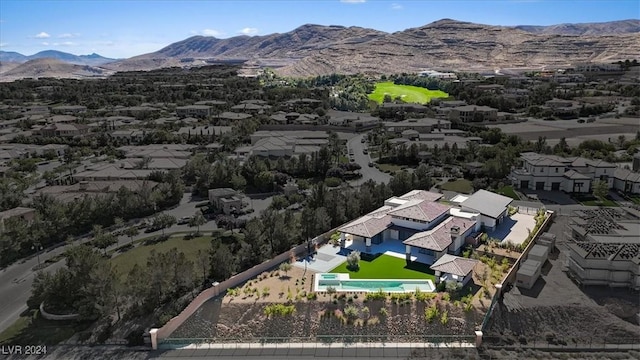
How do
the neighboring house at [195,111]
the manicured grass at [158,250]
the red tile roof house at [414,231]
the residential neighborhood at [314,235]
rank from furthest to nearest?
the neighboring house at [195,111]
the manicured grass at [158,250]
the red tile roof house at [414,231]
the residential neighborhood at [314,235]

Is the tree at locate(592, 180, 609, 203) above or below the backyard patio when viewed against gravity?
above

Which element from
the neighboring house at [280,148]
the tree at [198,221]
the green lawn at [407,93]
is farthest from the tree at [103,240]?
the green lawn at [407,93]

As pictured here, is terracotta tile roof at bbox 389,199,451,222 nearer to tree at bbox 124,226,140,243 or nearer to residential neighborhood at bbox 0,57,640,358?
residential neighborhood at bbox 0,57,640,358

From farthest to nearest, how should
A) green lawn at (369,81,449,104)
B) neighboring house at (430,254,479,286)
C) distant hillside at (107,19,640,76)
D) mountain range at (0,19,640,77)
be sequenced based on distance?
distant hillside at (107,19,640,76) → mountain range at (0,19,640,77) → green lawn at (369,81,449,104) → neighboring house at (430,254,479,286)

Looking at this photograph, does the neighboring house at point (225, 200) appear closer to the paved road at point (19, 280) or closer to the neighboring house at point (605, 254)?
the paved road at point (19, 280)

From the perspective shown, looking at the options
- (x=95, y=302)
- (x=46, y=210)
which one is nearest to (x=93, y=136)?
(x=46, y=210)

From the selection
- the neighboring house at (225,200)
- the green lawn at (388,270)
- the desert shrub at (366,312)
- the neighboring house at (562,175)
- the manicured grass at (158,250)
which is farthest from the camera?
the neighboring house at (562,175)

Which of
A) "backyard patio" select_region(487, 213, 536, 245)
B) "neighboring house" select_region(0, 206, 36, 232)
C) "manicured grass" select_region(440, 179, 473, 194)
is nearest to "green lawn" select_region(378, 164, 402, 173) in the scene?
"manicured grass" select_region(440, 179, 473, 194)

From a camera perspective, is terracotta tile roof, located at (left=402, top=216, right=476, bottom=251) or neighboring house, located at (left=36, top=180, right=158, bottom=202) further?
neighboring house, located at (left=36, top=180, right=158, bottom=202)
